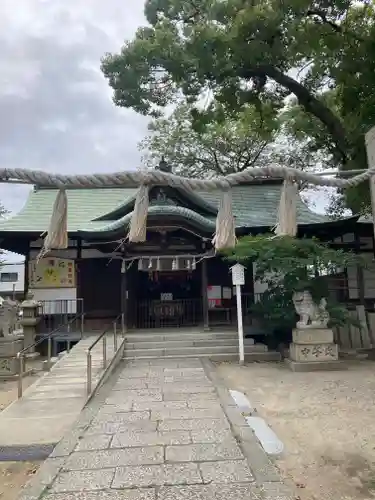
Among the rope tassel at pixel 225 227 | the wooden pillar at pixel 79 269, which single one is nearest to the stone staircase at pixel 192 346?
the wooden pillar at pixel 79 269

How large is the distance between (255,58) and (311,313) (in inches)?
276

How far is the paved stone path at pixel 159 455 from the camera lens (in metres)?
3.50

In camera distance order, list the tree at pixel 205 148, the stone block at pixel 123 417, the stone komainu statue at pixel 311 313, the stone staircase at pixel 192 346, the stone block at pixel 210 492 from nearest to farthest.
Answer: the stone block at pixel 210 492, the stone block at pixel 123 417, the stone komainu statue at pixel 311 313, the stone staircase at pixel 192 346, the tree at pixel 205 148

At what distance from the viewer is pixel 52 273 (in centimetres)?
1405

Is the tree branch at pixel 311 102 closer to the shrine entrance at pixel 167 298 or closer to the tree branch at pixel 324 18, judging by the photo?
the tree branch at pixel 324 18

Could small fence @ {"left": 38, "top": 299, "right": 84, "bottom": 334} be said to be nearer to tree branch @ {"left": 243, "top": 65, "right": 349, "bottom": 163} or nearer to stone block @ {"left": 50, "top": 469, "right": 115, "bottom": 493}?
tree branch @ {"left": 243, "top": 65, "right": 349, "bottom": 163}

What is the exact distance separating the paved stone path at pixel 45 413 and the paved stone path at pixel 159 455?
0.34m

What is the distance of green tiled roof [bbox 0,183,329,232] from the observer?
1414 centimetres

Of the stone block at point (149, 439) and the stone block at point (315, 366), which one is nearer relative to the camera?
the stone block at point (149, 439)

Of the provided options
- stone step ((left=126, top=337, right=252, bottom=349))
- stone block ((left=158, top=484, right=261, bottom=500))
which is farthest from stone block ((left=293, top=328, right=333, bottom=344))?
stone block ((left=158, top=484, right=261, bottom=500))

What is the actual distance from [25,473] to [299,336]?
7.15m

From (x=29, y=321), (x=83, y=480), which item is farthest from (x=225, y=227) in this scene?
(x=29, y=321)

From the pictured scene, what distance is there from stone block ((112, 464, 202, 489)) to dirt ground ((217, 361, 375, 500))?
950mm

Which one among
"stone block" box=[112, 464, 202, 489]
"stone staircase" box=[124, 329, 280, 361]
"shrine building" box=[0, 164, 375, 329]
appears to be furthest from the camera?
"shrine building" box=[0, 164, 375, 329]
